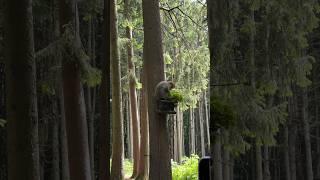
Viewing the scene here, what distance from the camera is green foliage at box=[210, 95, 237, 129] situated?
3.44 ft

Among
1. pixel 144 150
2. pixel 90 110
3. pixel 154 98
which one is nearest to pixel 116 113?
pixel 90 110

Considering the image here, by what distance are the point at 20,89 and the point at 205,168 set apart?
1.60 m

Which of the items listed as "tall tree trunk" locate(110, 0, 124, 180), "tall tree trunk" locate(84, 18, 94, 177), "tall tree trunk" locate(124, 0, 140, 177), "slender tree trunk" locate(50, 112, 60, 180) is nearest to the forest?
"tall tree trunk" locate(84, 18, 94, 177)

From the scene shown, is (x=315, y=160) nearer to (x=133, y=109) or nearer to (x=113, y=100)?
(x=113, y=100)

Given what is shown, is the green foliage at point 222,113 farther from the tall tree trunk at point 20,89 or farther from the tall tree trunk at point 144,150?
the tall tree trunk at point 144,150

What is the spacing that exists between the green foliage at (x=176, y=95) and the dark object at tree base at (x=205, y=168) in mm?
3727

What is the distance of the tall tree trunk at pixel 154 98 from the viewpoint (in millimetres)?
5688

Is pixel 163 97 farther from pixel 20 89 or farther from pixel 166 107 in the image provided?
pixel 20 89

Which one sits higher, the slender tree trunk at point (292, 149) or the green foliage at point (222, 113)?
the green foliage at point (222, 113)

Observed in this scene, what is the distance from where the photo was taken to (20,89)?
2.38 metres

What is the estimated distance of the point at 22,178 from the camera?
2.46 m

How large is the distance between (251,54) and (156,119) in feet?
15.3

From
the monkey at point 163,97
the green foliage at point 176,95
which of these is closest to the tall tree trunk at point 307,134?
the green foliage at point 176,95

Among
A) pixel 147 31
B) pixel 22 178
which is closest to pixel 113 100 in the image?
pixel 147 31
